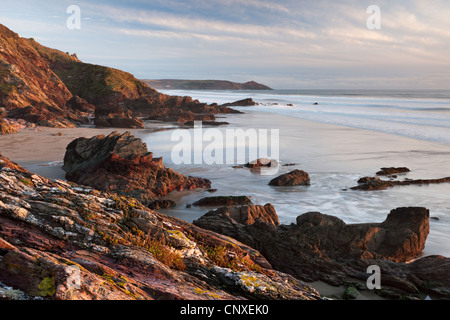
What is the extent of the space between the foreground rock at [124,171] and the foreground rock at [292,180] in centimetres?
307

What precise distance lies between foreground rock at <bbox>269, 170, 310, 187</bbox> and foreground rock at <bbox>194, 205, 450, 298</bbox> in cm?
597

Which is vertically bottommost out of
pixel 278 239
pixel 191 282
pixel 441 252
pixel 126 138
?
pixel 441 252

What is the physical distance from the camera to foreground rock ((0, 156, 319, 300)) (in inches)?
155

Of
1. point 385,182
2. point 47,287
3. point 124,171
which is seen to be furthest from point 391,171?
point 47,287

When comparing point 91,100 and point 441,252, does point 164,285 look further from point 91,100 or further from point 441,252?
point 91,100

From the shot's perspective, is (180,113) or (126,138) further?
(180,113)

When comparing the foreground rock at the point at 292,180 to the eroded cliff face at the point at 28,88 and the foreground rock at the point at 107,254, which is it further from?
the eroded cliff face at the point at 28,88

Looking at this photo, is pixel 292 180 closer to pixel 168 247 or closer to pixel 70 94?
pixel 168 247

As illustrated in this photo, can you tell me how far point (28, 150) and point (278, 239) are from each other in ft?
62.6

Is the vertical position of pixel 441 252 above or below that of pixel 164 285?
below

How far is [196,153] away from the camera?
23.8 metres

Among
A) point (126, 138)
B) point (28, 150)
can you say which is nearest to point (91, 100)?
point (28, 150)

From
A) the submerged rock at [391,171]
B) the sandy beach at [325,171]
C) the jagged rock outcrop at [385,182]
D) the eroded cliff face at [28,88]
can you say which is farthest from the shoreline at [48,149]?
the eroded cliff face at [28,88]

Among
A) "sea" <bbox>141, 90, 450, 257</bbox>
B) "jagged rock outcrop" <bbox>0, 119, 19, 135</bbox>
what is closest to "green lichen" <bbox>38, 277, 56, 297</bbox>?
"sea" <bbox>141, 90, 450, 257</bbox>
